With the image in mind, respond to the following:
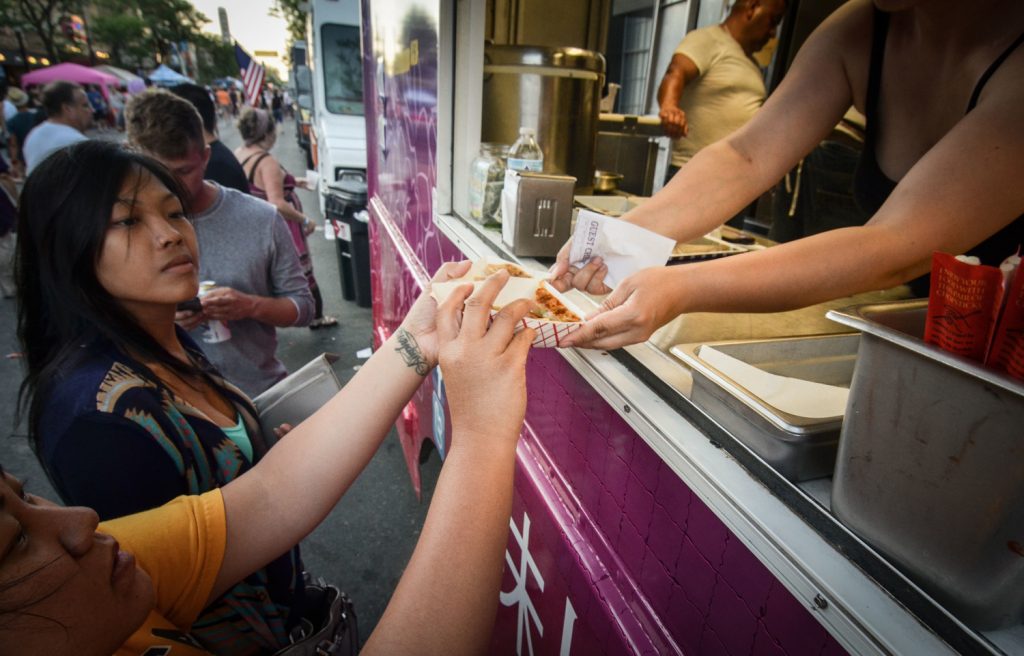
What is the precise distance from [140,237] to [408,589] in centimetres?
143

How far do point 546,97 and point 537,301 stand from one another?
1.45 metres

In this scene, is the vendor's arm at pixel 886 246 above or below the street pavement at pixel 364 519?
above

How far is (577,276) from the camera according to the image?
1.47 metres

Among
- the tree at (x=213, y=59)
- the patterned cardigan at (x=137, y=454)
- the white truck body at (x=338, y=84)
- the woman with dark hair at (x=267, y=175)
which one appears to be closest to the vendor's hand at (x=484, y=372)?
the patterned cardigan at (x=137, y=454)

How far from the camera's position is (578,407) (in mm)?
1414

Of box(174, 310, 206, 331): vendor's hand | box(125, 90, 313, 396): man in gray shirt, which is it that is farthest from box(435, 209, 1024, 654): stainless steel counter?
box(125, 90, 313, 396): man in gray shirt

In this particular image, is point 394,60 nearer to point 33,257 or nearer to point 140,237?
point 140,237

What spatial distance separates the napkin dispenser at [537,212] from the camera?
1.69 m

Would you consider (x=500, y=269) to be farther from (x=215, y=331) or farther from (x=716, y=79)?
(x=716, y=79)

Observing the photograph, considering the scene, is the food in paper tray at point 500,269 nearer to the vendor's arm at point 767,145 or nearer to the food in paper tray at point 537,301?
the food in paper tray at point 537,301

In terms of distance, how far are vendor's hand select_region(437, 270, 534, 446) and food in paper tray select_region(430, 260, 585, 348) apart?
0.07 metres

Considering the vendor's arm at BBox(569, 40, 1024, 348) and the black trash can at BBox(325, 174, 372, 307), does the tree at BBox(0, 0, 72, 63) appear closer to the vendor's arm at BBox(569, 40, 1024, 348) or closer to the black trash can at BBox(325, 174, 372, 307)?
the black trash can at BBox(325, 174, 372, 307)

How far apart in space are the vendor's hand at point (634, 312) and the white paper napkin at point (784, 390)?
0.48ft

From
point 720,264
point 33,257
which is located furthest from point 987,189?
point 33,257
